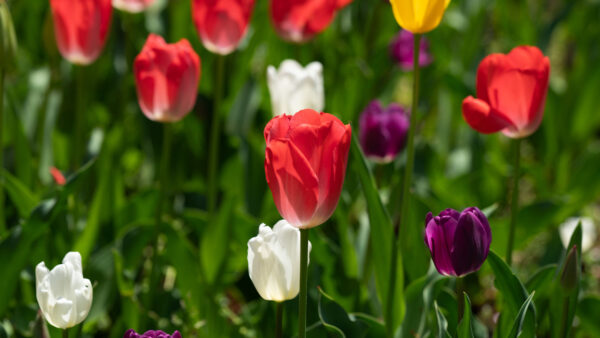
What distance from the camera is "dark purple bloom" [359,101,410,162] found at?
1.91 metres

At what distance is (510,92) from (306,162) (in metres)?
0.47

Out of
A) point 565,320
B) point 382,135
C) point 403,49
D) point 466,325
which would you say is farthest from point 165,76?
A: point 403,49

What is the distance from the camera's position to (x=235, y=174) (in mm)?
2326

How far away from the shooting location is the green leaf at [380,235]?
4.76 ft

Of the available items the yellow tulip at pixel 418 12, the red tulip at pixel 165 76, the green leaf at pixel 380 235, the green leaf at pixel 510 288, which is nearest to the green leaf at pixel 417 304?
the green leaf at pixel 380 235

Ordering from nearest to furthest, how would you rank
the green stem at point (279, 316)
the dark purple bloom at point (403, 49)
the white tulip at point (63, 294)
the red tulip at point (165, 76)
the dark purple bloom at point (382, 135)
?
the white tulip at point (63, 294) → the green stem at point (279, 316) → the red tulip at point (165, 76) → the dark purple bloom at point (382, 135) → the dark purple bloom at point (403, 49)

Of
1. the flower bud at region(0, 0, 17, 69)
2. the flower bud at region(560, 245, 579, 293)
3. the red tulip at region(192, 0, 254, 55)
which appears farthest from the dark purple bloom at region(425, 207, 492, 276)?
the flower bud at region(0, 0, 17, 69)

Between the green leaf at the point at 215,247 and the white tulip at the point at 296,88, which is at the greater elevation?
the white tulip at the point at 296,88

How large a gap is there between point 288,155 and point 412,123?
39cm

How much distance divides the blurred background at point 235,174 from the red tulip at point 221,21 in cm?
31

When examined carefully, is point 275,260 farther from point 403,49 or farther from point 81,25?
point 403,49

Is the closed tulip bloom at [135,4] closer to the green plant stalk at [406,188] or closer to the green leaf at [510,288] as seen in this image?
the green plant stalk at [406,188]

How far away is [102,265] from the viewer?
1793 millimetres

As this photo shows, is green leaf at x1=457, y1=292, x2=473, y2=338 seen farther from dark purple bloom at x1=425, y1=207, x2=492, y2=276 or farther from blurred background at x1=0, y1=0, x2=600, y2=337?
blurred background at x1=0, y1=0, x2=600, y2=337
